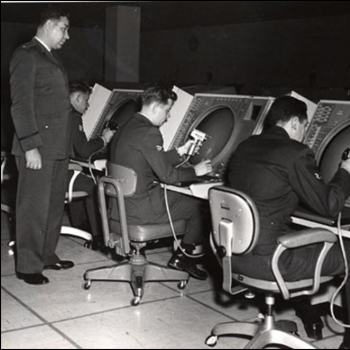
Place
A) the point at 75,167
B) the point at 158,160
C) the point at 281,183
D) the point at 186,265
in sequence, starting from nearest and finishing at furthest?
1. the point at 281,183
2. the point at 158,160
3. the point at 186,265
4. the point at 75,167

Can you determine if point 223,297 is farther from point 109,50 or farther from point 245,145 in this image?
point 109,50

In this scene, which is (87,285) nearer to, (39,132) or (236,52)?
(39,132)

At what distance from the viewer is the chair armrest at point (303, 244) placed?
2332mm

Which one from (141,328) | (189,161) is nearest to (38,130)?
(189,161)

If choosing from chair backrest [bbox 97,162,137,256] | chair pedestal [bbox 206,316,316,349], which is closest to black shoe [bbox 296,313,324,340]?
chair pedestal [bbox 206,316,316,349]

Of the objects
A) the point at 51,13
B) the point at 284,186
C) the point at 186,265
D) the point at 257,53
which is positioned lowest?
the point at 186,265

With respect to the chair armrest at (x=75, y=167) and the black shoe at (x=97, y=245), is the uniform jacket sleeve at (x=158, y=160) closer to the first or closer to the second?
the chair armrest at (x=75, y=167)

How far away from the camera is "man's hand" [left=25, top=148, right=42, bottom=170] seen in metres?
3.34

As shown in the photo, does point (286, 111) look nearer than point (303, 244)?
No

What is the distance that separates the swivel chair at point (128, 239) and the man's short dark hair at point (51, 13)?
86cm

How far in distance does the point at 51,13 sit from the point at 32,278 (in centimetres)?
151

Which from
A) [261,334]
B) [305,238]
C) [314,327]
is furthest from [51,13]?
[314,327]

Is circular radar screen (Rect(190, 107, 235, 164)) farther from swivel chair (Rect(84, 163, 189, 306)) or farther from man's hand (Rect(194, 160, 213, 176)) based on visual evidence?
swivel chair (Rect(84, 163, 189, 306))

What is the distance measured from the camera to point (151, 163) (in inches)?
128
